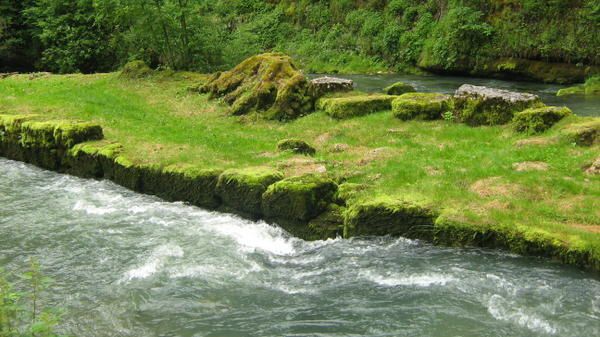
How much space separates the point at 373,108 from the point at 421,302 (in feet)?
41.7

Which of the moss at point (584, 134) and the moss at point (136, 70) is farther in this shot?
the moss at point (136, 70)

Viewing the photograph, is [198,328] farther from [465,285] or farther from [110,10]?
[110,10]

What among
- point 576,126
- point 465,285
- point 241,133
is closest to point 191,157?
point 241,133

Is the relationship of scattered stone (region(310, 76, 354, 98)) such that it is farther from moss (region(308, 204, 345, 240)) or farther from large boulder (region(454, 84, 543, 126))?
moss (region(308, 204, 345, 240))

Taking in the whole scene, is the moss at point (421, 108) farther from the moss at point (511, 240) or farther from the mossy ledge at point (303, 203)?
the moss at point (511, 240)

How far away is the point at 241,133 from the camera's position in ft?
69.7

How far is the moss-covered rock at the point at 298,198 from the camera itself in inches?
553

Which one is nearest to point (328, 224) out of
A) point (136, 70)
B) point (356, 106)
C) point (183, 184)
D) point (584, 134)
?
point (183, 184)

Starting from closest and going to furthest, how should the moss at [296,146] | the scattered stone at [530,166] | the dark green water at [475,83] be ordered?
the scattered stone at [530,166] → the moss at [296,146] → the dark green water at [475,83]

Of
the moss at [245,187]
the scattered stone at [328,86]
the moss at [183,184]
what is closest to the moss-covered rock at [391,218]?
the moss at [245,187]

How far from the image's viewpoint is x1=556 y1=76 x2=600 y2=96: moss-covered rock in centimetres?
3053

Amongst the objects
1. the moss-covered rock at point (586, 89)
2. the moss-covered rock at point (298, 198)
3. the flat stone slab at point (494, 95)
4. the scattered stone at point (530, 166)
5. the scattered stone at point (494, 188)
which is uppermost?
the flat stone slab at point (494, 95)

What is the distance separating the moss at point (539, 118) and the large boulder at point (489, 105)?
3.20 ft

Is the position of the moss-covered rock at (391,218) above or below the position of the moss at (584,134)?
Answer: below
